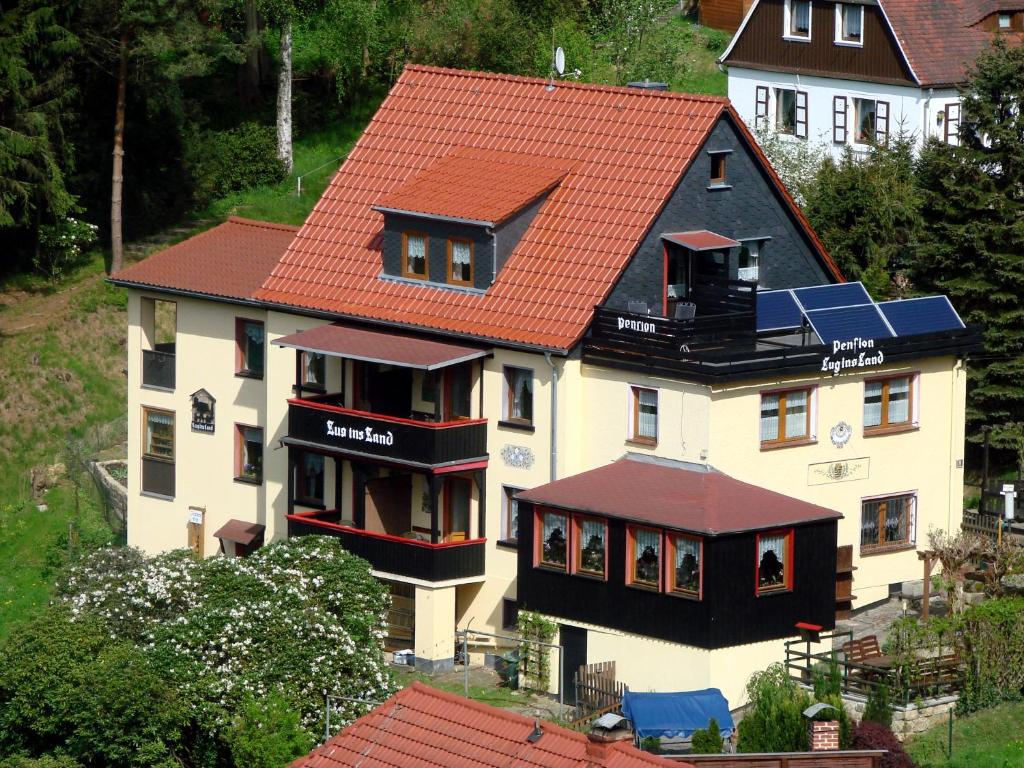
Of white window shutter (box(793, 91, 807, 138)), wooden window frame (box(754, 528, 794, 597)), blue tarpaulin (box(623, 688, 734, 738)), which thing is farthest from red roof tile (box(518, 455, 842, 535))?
white window shutter (box(793, 91, 807, 138))

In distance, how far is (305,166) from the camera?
90.9 metres

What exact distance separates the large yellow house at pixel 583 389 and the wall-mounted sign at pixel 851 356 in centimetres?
6

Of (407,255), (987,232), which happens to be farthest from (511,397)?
(987,232)

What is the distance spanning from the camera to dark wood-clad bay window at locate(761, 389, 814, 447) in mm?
54375

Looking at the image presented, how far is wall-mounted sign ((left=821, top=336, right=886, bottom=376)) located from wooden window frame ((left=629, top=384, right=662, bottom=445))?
3.55 meters

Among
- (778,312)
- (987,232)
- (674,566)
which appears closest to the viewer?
(674,566)

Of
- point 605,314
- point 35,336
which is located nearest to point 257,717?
point 605,314

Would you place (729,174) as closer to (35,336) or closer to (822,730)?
(822,730)

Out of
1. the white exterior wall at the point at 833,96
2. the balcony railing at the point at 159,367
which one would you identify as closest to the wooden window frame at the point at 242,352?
the balcony railing at the point at 159,367

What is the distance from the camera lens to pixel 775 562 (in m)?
51.9

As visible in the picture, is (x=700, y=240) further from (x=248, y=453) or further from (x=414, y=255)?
(x=248, y=453)

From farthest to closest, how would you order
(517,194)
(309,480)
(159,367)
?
(159,367) < (309,480) < (517,194)

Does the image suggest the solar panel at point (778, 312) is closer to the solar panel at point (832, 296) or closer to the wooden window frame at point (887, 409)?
the solar panel at point (832, 296)

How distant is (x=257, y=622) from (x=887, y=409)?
14584mm
